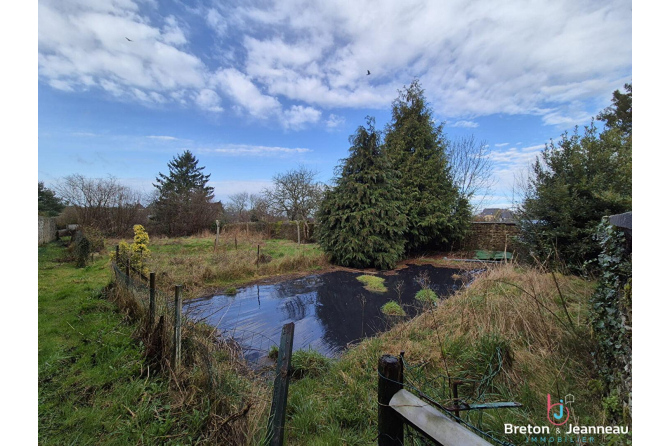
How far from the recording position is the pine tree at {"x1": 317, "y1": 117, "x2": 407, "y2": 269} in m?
9.13

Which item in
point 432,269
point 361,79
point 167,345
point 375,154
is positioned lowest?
point 432,269

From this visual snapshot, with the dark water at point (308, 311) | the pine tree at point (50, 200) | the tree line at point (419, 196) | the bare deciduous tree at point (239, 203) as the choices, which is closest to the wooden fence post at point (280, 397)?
the dark water at point (308, 311)

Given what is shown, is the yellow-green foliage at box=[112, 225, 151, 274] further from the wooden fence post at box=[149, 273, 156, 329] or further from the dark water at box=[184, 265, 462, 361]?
the wooden fence post at box=[149, 273, 156, 329]

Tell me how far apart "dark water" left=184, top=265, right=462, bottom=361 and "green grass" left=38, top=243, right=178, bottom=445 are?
0.77 metres

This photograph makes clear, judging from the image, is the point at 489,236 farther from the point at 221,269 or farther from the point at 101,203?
the point at 101,203

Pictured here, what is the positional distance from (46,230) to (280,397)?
1362cm

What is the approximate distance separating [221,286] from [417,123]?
410 inches

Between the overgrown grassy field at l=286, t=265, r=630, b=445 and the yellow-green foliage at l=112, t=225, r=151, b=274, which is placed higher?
the yellow-green foliage at l=112, t=225, r=151, b=274

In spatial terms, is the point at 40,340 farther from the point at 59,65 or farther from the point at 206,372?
the point at 59,65

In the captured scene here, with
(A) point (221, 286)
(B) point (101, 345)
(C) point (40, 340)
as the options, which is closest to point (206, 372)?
(B) point (101, 345)

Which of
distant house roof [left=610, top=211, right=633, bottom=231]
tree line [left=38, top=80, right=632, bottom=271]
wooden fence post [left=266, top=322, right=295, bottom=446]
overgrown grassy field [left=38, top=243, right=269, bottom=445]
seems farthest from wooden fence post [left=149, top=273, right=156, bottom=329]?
tree line [left=38, top=80, right=632, bottom=271]

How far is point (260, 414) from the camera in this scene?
69.9 inches
